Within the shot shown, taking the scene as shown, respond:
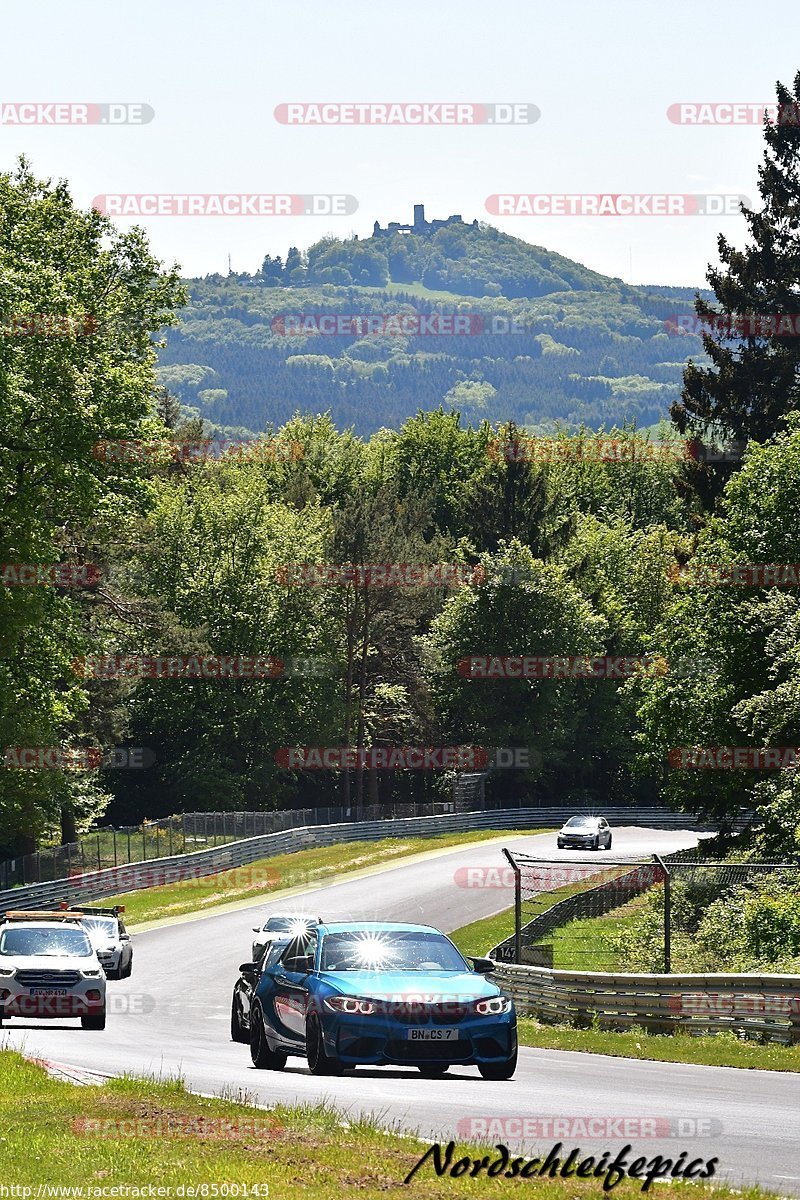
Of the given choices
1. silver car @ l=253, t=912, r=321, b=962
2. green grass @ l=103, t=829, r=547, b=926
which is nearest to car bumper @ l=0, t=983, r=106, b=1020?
silver car @ l=253, t=912, r=321, b=962

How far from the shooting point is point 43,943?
25453mm

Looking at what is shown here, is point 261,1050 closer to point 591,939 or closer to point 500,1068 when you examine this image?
point 500,1068

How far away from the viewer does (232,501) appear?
8688 centimetres

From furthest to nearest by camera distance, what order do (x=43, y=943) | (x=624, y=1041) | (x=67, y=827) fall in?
(x=67, y=827)
(x=43, y=943)
(x=624, y=1041)

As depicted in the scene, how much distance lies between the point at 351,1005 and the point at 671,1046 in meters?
7.63

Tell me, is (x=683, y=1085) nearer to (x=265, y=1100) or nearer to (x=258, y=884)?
(x=265, y=1100)

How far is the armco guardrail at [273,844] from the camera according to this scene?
5463cm

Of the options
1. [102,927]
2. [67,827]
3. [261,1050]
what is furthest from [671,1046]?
[67,827]

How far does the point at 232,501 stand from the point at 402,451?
31.8 meters

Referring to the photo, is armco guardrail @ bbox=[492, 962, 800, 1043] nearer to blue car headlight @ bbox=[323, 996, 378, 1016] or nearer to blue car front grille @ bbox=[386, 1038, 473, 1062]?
blue car front grille @ bbox=[386, 1038, 473, 1062]

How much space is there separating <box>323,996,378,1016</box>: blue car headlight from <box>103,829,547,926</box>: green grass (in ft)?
A: 117

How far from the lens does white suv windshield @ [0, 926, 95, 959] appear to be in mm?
25156

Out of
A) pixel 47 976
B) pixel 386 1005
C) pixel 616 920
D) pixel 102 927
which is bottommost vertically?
pixel 102 927

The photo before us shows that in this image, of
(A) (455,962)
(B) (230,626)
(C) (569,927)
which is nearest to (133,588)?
(B) (230,626)
